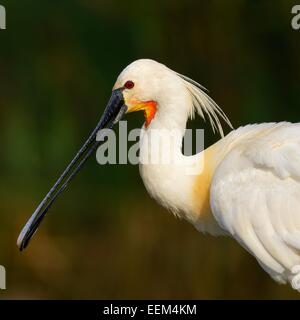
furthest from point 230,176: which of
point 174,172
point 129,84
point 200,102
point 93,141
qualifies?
point 93,141

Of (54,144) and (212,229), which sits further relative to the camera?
(54,144)

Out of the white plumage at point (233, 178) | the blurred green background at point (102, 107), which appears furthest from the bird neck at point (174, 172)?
the blurred green background at point (102, 107)

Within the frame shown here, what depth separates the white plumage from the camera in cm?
638

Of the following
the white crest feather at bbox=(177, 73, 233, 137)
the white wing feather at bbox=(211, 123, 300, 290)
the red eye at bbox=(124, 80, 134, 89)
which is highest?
the red eye at bbox=(124, 80, 134, 89)

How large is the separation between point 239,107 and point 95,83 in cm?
100

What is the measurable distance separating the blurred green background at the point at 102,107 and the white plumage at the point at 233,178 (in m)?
2.25

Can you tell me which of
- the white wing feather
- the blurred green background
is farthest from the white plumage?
the blurred green background

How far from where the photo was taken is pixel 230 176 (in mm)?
6457

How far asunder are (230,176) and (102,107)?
2.87m

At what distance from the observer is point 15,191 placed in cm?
920

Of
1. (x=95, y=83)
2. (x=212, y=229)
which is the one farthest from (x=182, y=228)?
(x=212, y=229)

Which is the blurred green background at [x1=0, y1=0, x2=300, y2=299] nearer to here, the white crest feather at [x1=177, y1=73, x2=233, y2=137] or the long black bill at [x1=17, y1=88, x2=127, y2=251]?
the long black bill at [x1=17, y1=88, x2=127, y2=251]

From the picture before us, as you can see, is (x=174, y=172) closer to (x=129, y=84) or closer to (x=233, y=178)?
(x=233, y=178)
